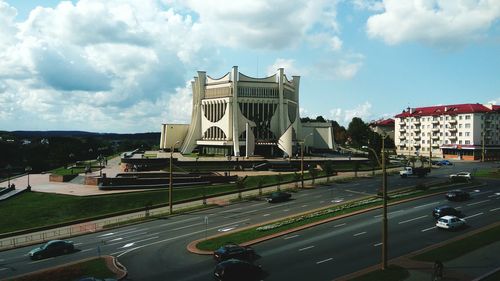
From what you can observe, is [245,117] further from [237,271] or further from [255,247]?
[237,271]

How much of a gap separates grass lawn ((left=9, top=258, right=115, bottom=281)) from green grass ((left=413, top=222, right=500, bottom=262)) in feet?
60.7

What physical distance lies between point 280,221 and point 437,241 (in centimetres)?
1285

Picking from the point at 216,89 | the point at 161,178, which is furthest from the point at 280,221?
the point at 216,89

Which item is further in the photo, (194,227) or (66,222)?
(66,222)

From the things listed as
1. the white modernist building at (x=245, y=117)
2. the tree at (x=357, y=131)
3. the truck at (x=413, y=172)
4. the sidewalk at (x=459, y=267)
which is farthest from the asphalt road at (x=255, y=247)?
the tree at (x=357, y=131)

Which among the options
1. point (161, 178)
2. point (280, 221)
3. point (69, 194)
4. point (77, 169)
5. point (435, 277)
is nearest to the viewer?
point (435, 277)

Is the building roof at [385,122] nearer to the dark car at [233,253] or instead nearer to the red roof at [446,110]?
the red roof at [446,110]

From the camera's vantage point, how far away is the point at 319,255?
2731cm

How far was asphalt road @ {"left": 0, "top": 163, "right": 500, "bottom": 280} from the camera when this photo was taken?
2498 centimetres

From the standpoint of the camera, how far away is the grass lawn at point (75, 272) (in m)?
23.6

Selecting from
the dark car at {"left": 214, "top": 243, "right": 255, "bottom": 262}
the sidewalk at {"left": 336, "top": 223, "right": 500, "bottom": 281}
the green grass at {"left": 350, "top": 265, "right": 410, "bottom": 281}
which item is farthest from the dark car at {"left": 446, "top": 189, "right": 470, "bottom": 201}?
the dark car at {"left": 214, "top": 243, "right": 255, "bottom": 262}

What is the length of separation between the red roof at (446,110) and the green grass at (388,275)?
107305mm

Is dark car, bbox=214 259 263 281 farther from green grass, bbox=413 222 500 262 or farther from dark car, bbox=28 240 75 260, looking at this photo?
dark car, bbox=28 240 75 260

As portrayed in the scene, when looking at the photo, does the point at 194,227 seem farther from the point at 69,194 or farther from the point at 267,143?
the point at 267,143
